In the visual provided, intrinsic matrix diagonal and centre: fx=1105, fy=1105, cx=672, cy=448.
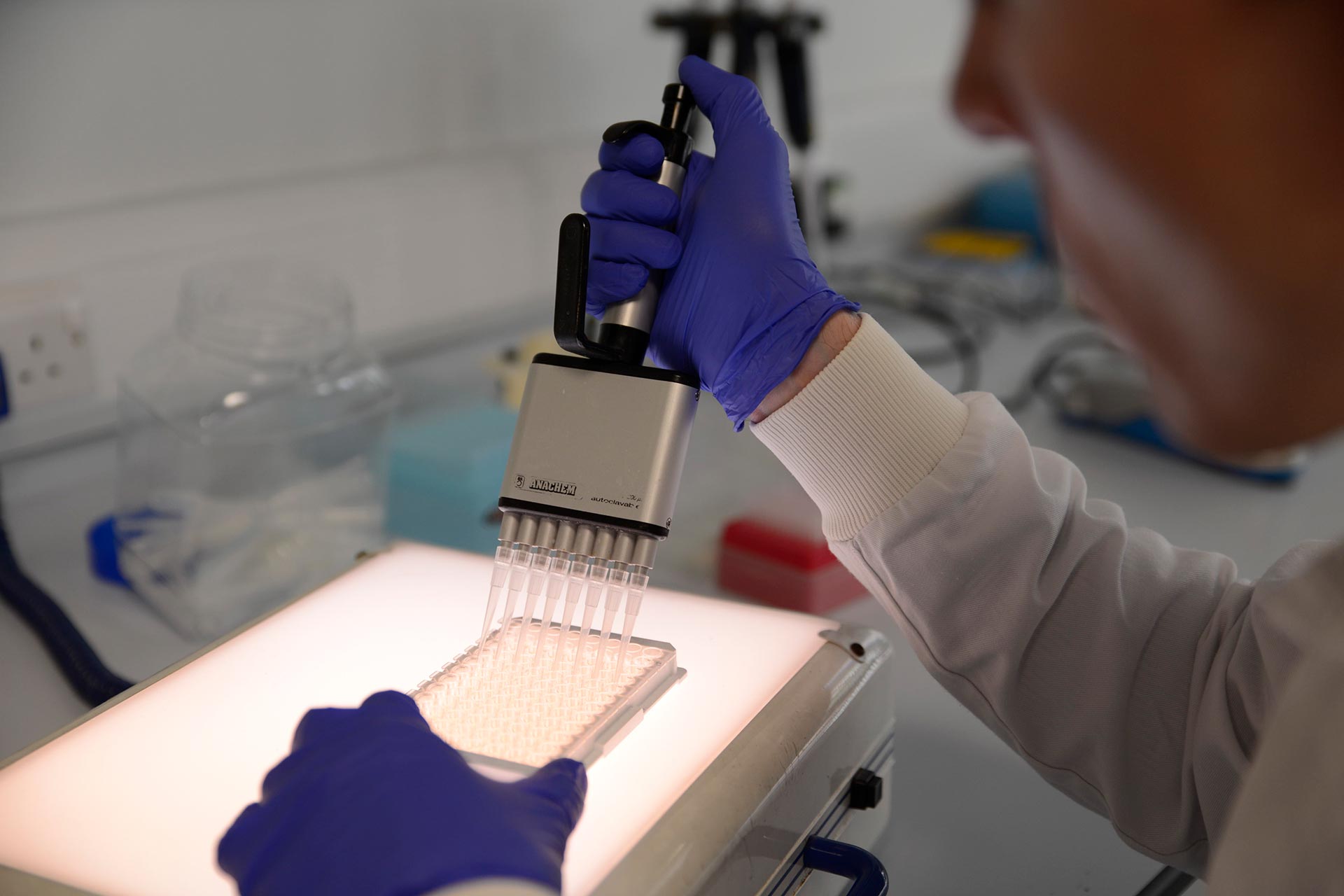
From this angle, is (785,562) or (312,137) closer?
(785,562)

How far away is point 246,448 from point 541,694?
0.71 meters

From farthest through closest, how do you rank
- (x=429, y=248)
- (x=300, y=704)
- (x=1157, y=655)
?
(x=429, y=248) < (x=1157, y=655) < (x=300, y=704)

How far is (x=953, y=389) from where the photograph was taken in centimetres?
182

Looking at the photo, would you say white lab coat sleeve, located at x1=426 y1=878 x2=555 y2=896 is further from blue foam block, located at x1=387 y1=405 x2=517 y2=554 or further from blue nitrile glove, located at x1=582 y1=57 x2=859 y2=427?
blue foam block, located at x1=387 y1=405 x2=517 y2=554

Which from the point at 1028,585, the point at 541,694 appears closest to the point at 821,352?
the point at 1028,585

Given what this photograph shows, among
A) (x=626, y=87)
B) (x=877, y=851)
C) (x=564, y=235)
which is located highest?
(x=626, y=87)

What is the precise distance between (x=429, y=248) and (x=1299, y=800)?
153cm

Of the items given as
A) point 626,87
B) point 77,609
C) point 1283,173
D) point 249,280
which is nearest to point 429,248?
point 249,280

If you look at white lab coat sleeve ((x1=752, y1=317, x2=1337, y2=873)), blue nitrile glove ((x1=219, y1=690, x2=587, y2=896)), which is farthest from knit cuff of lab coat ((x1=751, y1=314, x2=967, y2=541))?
blue nitrile glove ((x1=219, y1=690, x2=587, y2=896))

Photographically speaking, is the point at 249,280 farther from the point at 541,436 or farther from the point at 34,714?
the point at 541,436

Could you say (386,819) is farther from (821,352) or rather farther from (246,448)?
(246,448)

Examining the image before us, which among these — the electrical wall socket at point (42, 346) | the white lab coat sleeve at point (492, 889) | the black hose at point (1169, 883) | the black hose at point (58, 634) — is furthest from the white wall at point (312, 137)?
the white lab coat sleeve at point (492, 889)

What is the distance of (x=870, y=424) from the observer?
87 centimetres

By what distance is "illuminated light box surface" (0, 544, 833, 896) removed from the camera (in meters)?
0.62
